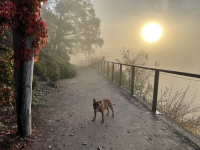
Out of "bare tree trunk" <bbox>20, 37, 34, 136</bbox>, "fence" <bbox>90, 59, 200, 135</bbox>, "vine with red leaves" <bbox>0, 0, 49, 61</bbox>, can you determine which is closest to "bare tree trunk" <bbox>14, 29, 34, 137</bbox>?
"bare tree trunk" <bbox>20, 37, 34, 136</bbox>

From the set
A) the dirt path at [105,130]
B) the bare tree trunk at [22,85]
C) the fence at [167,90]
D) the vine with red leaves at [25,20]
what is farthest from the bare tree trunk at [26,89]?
the fence at [167,90]

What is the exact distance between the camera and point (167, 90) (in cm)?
536

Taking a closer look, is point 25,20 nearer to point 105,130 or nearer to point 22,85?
point 22,85

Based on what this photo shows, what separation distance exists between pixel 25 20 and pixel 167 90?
Answer: 17.2ft

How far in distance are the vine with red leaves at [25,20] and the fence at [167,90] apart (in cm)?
336

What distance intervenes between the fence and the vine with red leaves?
3361 mm

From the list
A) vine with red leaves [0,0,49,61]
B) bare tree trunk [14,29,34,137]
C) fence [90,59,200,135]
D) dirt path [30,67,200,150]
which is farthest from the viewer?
fence [90,59,200,135]

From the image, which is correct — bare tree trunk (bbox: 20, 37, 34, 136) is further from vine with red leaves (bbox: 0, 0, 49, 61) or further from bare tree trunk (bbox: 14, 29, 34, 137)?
vine with red leaves (bbox: 0, 0, 49, 61)

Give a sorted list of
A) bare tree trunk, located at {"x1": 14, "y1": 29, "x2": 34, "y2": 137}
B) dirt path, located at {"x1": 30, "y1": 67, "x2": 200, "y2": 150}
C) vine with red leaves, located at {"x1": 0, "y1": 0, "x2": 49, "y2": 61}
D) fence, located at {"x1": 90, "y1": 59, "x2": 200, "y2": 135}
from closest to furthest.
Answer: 1. vine with red leaves, located at {"x1": 0, "y1": 0, "x2": 49, "y2": 61}
2. bare tree trunk, located at {"x1": 14, "y1": 29, "x2": 34, "y2": 137}
3. dirt path, located at {"x1": 30, "y1": 67, "x2": 200, "y2": 150}
4. fence, located at {"x1": 90, "y1": 59, "x2": 200, "y2": 135}

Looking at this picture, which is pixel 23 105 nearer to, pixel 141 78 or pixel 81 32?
pixel 141 78

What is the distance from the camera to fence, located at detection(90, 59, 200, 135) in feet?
13.6

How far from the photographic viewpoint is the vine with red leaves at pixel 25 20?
2219 millimetres

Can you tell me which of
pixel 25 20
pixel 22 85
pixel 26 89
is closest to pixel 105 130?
pixel 26 89

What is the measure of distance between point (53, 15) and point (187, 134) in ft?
70.1
